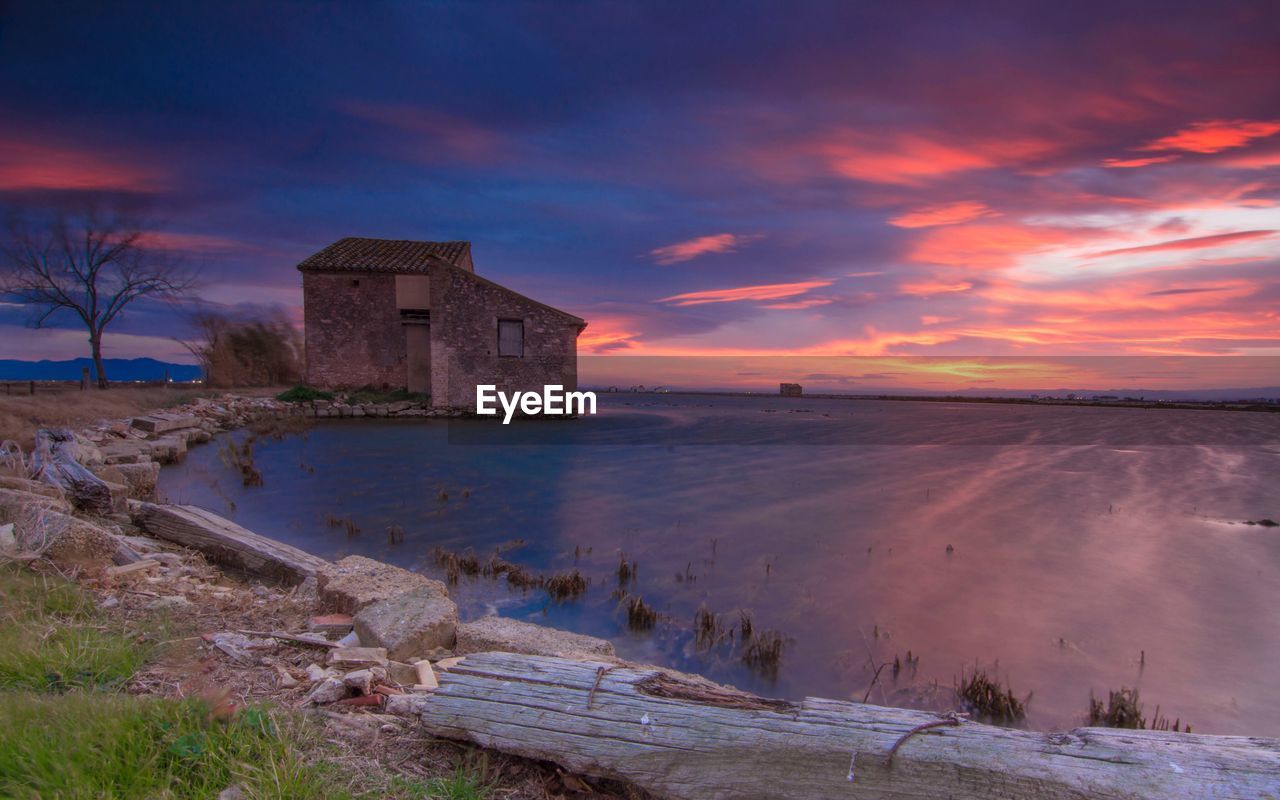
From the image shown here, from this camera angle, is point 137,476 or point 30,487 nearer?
point 30,487

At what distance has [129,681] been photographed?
2562 millimetres

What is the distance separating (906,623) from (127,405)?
22.3 meters

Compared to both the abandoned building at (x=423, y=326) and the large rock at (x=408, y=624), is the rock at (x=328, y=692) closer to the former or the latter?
the large rock at (x=408, y=624)

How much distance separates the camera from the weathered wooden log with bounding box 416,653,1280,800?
1739mm

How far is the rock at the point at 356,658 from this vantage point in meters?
3.03

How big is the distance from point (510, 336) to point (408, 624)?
19.4 m

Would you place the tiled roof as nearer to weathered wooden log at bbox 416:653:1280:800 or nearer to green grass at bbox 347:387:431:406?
green grass at bbox 347:387:431:406

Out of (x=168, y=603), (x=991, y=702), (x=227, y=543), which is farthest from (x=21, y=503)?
(x=991, y=702)

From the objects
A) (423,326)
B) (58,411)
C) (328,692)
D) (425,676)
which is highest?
(423,326)

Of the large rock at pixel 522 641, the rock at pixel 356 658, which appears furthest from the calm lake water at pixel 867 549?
the rock at pixel 356 658

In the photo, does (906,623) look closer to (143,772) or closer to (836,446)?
(143,772)

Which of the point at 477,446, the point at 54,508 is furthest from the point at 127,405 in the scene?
the point at 54,508

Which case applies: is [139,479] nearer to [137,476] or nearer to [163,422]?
[137,476]

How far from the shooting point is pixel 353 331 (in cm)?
2483
